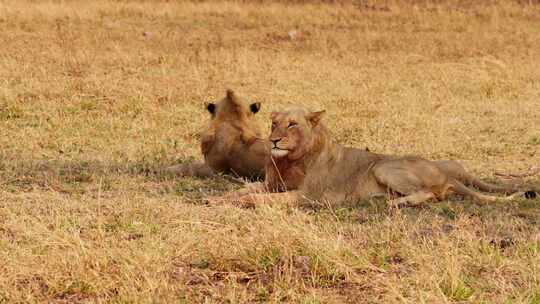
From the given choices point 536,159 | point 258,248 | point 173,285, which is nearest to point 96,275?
point 173,285

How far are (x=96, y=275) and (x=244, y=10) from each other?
1714 cm

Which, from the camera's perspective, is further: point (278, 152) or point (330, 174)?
point (330, 174)

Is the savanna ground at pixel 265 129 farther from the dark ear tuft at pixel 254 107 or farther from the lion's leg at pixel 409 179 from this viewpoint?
the dark ear tuft at pixel 254 107

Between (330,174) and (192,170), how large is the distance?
5.13 ft

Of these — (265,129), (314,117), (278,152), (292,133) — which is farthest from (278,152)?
(265,129)

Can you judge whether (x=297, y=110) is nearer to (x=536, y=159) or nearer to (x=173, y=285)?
(x=173, y=285)

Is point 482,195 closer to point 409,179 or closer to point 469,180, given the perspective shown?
point 469,180

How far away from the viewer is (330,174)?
6.79 metres

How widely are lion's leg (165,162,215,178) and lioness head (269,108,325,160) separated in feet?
4.58

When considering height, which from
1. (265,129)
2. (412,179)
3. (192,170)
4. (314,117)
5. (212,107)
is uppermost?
(314,117)

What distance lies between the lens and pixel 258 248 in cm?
494

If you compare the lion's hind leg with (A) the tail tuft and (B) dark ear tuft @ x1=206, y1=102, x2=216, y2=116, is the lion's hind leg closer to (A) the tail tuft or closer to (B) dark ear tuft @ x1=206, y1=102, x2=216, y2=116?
(A) the tail tuft

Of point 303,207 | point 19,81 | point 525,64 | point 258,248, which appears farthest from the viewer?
point 525,64

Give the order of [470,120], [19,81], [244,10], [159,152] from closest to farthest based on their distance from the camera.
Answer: [159,152], [470,120], [19,81], [244,10]
